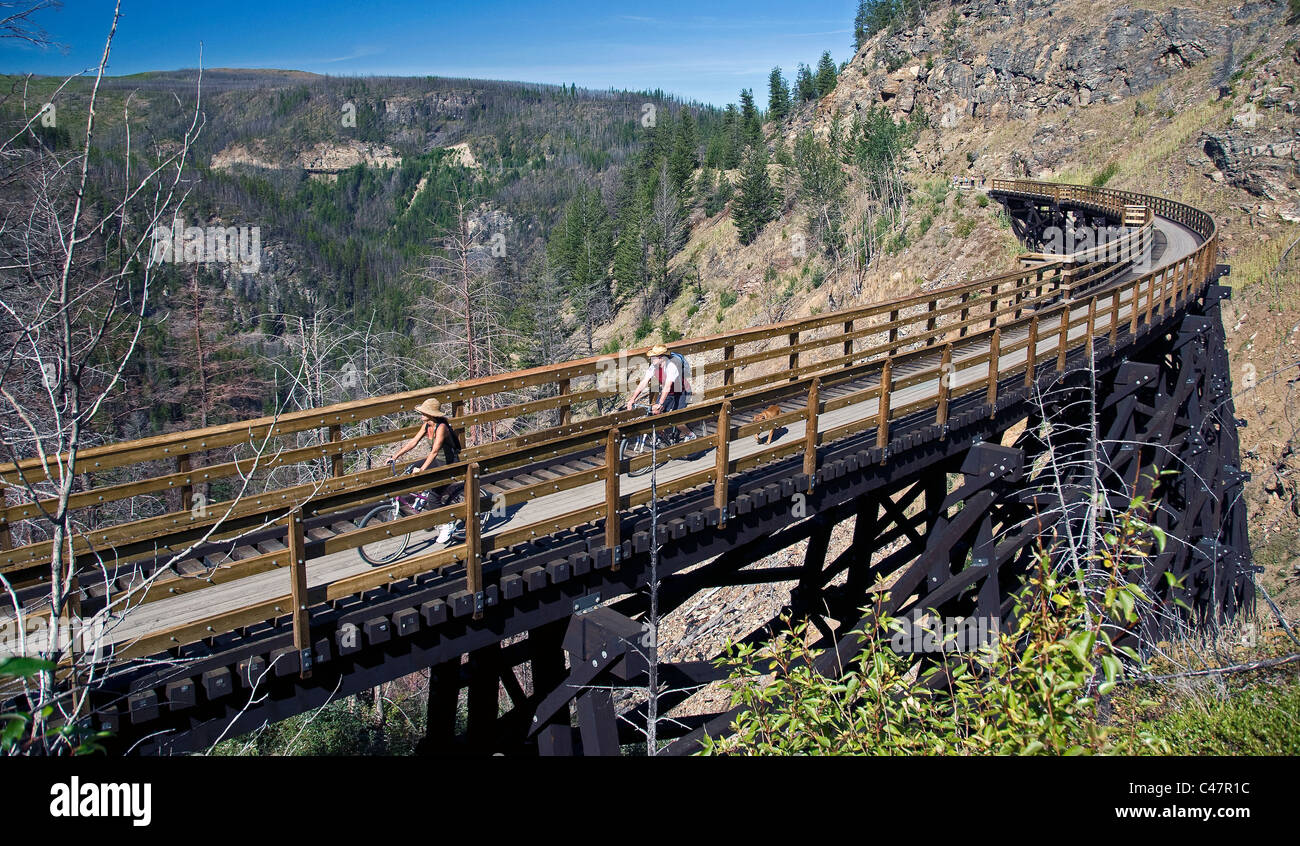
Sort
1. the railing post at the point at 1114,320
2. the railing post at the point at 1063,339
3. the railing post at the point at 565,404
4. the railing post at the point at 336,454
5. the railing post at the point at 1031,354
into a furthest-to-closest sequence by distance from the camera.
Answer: the railing post at the point at 1114,320 < the railing post at the point at 1063,339 < the railing post at the point at 1031,354 < the railing post at the point at 565,404 < the railing post at the point at 336,454

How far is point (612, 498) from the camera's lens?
5.63 metres

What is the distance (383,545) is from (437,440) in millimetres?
851

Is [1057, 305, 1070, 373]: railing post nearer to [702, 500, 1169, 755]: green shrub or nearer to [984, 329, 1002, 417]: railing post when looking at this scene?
[984, 329, 1002, 417]: railing post

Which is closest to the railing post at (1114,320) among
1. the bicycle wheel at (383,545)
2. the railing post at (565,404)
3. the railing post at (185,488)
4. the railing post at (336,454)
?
the railing post at (565,404)

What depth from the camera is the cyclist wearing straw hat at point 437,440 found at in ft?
20.9

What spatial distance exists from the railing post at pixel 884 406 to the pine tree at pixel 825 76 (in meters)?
88.3

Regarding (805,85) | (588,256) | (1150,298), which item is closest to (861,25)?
(805,85)

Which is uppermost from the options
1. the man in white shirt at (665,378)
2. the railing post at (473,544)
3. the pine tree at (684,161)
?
the pine tree at (684,161)

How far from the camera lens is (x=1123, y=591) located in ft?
10.9

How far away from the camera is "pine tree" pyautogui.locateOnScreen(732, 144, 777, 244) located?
185 ft

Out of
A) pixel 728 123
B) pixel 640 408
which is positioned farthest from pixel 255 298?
pixel 640 408

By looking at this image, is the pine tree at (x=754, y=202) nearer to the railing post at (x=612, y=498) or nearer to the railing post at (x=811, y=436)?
Answer: the railing post at (x=811, y=436)

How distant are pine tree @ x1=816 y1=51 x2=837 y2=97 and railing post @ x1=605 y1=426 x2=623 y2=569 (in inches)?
3570
